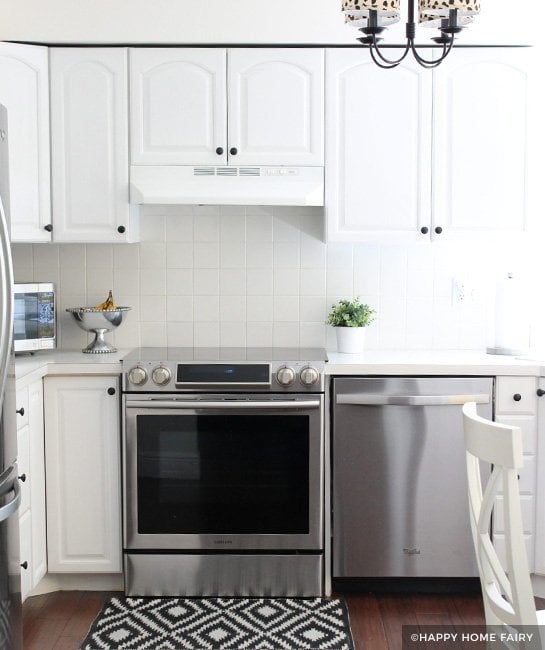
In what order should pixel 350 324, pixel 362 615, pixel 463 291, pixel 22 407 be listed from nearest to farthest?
1. pixel 22 407
2. pixel 362 615
3. pixel 350 324
4. pixel 463 291

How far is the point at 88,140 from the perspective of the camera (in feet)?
11.8

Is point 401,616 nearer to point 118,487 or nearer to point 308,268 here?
point 118,487

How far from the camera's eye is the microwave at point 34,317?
141 inches

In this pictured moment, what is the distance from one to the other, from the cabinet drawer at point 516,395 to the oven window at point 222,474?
81 cm

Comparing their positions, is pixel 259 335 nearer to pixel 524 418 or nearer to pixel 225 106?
pixel 225 106

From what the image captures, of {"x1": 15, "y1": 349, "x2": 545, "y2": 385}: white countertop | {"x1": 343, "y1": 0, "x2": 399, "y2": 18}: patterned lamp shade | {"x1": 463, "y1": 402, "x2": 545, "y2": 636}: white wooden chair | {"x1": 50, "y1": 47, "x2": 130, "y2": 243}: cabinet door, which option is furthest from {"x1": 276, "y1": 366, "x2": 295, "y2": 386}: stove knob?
{"x1": 343, "y1": 0, "x2": 399, "y2": 18}: patterned lamp shade

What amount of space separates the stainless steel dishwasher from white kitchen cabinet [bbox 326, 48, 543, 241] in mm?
703

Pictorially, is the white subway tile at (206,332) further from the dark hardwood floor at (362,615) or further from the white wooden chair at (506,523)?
the white wooden chair at (506,523)

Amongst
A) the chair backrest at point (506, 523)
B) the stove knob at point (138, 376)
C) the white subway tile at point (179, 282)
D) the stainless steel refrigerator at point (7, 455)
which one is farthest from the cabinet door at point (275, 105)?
the chair backrest at point (506, 523)

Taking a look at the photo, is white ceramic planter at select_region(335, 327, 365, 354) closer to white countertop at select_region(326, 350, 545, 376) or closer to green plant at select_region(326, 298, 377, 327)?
green plant at select_region(326, 298, 377, 327)

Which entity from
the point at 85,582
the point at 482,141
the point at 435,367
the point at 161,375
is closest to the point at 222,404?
the point at 161,375

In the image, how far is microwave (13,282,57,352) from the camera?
359 centimetres

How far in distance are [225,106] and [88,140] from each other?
60cm

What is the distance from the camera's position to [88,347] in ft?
12.4
